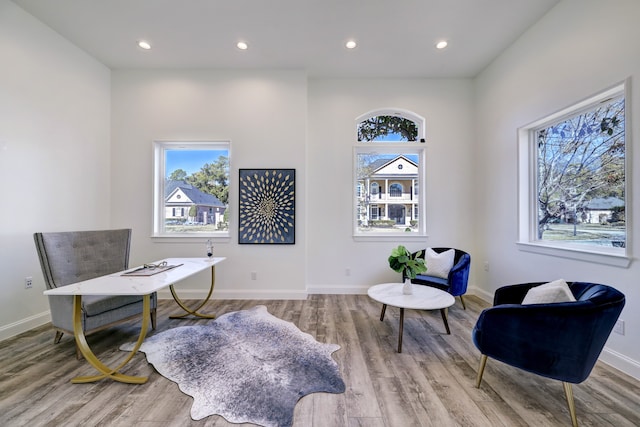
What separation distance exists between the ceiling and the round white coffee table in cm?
295

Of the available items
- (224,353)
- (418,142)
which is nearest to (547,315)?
(224,353)

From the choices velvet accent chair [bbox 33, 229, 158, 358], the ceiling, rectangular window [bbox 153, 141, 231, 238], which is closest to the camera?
velvet accent chair [bbox 33, 229, 158, 358]

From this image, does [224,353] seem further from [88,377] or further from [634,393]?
[634,393]

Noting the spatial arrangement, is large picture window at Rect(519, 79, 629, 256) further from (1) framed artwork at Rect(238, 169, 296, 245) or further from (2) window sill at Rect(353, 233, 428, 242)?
(1) framed artwork at Rect(238, 169, 296, 245)

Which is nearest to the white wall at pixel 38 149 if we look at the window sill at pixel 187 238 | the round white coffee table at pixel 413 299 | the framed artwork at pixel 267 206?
the window sill at pixel 187 238

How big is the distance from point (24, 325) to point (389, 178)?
4.82m

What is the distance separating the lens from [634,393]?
71.6 inches

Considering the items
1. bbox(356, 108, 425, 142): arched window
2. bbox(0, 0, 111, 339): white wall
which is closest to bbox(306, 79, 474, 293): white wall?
bbox(356, 108, 425, 142): arched window

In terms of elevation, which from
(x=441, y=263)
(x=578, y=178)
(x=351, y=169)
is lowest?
(x=441, y=263)

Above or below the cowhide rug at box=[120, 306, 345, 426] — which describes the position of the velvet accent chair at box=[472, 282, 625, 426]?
above

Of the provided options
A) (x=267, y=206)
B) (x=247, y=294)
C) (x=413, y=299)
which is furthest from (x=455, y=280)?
(x=247, y=294)

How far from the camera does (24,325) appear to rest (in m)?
2.73

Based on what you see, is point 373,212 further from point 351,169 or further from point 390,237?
point 351,169

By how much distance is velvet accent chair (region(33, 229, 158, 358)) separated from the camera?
2.27 m
